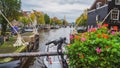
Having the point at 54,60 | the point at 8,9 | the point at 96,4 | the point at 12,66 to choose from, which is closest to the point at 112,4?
the point at 96,4

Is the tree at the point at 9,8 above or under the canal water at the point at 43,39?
above

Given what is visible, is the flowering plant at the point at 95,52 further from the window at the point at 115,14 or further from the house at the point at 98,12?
the house at the point at 98,12

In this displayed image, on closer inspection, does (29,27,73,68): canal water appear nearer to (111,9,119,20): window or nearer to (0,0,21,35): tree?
(0,0,21,35): tree

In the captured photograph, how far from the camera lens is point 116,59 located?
3.79m

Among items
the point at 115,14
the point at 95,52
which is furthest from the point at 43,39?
the point at 95,52

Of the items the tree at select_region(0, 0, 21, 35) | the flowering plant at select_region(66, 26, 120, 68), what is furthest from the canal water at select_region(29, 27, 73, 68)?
the tree at select_region(0, 0, 21, 35)

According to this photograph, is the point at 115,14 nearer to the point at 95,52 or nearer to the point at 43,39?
the point at 43,39

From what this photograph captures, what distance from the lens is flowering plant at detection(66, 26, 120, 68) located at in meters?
3.81

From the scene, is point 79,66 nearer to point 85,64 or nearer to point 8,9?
point 85,64

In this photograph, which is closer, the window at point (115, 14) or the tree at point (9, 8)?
the tree at point (9, 8)

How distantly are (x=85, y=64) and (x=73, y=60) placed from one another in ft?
0.72

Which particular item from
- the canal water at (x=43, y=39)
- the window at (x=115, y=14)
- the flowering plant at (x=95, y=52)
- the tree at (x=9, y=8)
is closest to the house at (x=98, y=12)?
the window at (x=115, y=14)

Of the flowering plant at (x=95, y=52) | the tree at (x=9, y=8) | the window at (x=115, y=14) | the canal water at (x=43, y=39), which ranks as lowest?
the canal water at (x=43, y=39)

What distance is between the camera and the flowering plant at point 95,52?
3.81m
